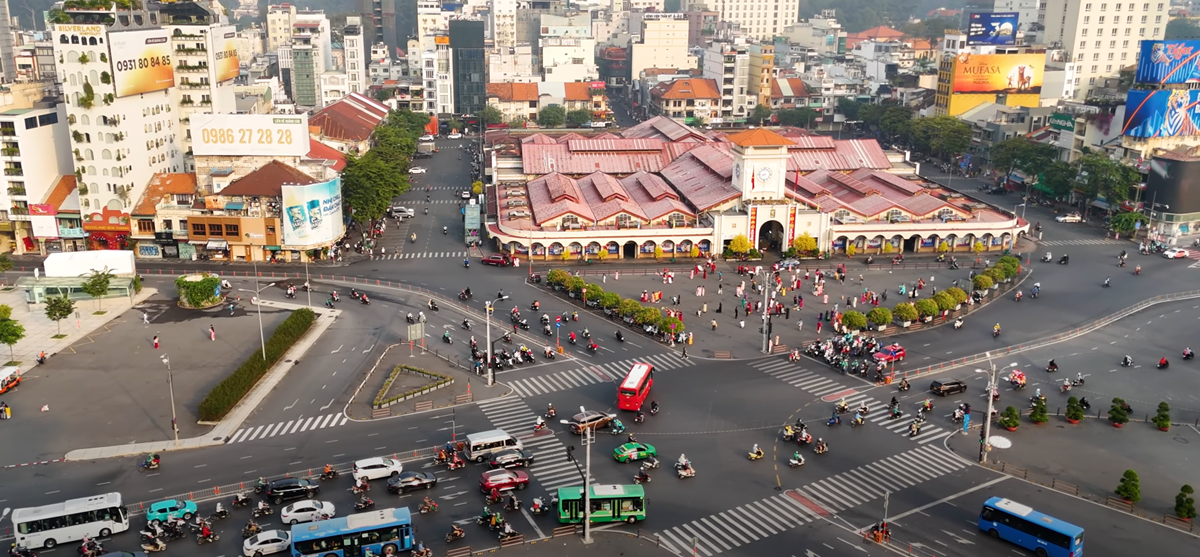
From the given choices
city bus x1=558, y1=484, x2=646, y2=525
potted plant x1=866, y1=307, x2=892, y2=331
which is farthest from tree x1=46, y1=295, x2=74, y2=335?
potted plant x1=866, y1=307, x2=892, y2=331

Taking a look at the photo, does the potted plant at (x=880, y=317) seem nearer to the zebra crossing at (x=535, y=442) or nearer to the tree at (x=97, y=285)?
the zebra crossing at (x=535, y=442)

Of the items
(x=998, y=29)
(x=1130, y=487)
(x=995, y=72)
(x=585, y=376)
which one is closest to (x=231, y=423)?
(x=585, y=376)

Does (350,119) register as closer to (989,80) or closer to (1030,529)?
(989,80)

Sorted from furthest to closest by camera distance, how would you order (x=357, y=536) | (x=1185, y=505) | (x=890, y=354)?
1. (x=890, y=354)
2. (x=1185, y=505)
3. (x=357, y=536)

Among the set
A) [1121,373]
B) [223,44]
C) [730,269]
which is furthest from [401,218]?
[1121,373]

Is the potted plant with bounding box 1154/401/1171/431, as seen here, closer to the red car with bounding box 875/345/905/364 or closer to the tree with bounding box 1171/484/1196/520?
the tree with bounding box 1171/484/1196/520

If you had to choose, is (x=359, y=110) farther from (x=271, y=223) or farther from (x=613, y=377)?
(x=613, y=377)
